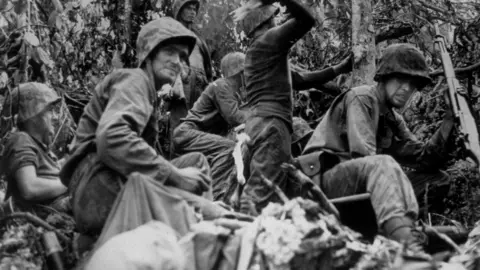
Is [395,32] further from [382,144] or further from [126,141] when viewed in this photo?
[126,141]

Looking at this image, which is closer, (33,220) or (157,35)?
(33,220)

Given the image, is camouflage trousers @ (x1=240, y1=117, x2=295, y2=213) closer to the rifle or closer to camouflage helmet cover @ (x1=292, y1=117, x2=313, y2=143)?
the rifle

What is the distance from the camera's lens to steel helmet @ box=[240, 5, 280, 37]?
12.8 meters

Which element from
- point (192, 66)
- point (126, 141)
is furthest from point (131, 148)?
point (192, 66)

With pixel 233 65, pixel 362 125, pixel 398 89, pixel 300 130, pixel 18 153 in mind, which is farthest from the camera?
pixel 233 65

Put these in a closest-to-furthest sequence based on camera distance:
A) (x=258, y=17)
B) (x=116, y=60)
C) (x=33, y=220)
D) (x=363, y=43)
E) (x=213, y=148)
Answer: (x=33, y=220), (x=258, y=17), (x=363, y=43), (x=213, y=148), (x=116, y=60)

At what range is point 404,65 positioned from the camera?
39.0ft

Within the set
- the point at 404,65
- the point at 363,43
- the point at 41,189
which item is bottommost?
the point at 41,189

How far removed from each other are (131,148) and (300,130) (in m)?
4.84

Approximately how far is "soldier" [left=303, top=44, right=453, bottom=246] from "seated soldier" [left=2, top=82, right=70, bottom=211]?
2072mm

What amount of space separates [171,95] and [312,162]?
14.4ft

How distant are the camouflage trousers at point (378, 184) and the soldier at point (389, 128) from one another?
25 centimetres

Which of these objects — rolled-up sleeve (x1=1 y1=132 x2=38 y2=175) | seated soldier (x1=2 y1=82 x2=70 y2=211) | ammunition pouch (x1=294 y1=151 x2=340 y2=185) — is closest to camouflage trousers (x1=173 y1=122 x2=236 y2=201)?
ammunition pouch (x1=294 y1=151 x2=340 y2=185)

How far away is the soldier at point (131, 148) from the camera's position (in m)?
9.47
